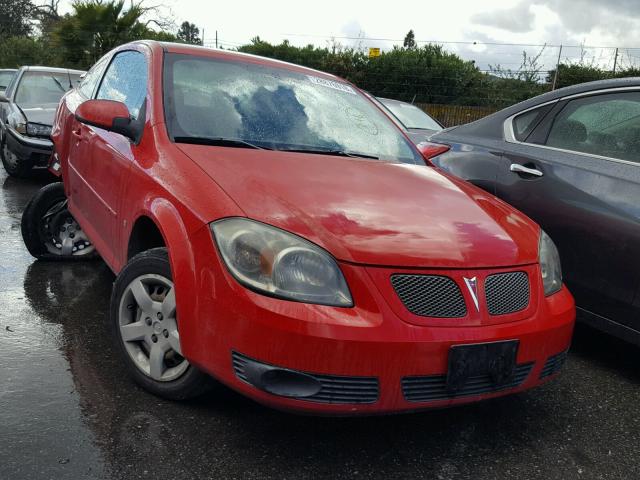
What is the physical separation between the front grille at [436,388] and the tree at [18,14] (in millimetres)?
51119

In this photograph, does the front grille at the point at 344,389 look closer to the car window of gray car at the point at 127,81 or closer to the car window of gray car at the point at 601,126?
the car window of gray car at the point at 127,81

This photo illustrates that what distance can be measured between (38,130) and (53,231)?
13.3ft

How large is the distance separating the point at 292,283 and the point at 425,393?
0.58 m

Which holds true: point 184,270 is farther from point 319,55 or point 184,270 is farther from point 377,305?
point 319,55

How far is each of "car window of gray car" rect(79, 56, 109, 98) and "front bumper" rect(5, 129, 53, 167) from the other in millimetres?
3584

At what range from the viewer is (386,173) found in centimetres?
285

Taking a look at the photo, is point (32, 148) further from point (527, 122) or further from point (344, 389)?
point (344, 389)

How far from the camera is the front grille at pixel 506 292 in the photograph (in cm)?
221

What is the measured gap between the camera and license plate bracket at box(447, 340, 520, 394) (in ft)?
6.82

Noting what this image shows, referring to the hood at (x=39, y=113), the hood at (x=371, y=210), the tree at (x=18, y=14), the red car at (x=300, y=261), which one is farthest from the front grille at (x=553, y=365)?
the tree at (x=18, y=14)

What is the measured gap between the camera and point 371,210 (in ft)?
7.82

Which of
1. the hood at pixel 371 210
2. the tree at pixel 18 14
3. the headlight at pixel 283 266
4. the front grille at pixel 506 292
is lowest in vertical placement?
the front grille at pixel 506 292

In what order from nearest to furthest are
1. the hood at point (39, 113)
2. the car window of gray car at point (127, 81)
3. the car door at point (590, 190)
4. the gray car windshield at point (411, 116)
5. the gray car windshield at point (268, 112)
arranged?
the gray car windshield at point (268, 112) < the car door at point (590, 190) < the car window of gray car at point (127, 81) < the hood at point (39, 113) < the gray car windshield at point (411, 116)

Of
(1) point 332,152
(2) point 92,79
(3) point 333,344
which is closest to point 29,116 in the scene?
(2) point 92,79
